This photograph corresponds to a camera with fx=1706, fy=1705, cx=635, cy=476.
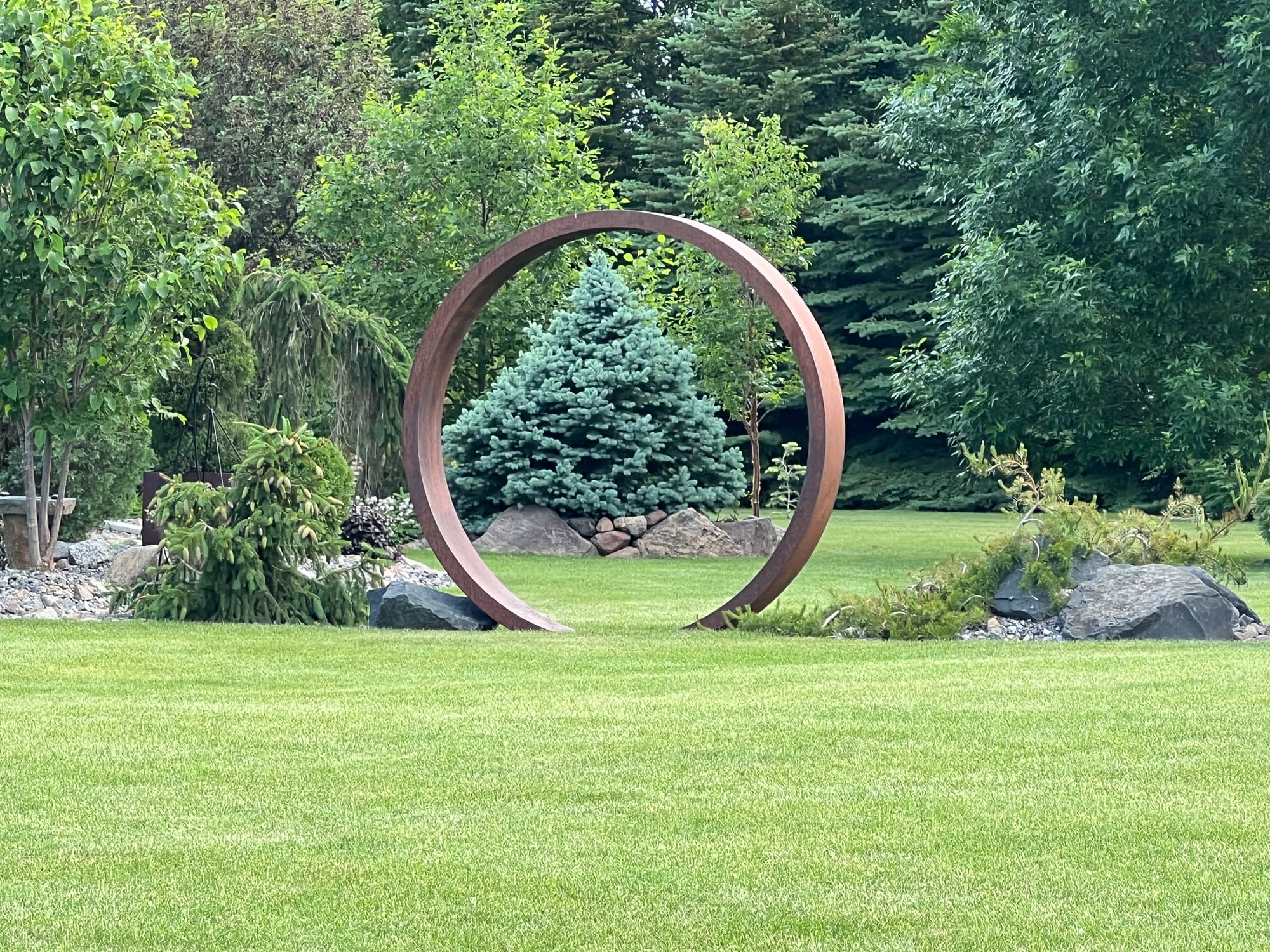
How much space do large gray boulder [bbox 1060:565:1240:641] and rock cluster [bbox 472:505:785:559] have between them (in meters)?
9.63

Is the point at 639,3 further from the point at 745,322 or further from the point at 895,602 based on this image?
the point at 895,602

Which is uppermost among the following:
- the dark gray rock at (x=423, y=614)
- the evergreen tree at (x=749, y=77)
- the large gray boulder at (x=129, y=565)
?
the evergreen tree at (x=749, y=77)

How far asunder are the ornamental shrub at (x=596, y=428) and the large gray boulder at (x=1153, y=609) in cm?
992

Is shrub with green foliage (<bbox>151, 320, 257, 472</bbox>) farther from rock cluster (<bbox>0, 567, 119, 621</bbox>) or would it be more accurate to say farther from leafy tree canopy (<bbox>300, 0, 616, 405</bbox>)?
leafy tree canopy (<bbox>300, 0, 616, 405</bbox>)

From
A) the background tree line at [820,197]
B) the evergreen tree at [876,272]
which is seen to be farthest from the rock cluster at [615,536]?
the evergreen tree at [876,272]

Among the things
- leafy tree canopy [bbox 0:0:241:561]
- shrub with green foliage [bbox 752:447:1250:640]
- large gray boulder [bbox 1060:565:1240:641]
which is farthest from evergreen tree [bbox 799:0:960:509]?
large gray boulder [bbox 1060:565:1240:641]

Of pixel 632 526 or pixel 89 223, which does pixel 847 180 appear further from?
pixel 89 223

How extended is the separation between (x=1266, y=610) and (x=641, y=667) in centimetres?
594

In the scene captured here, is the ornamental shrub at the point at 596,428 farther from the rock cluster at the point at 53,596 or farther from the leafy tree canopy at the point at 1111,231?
the rock cluster at the point at 53,596

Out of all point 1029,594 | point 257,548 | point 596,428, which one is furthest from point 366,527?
point 1029,594

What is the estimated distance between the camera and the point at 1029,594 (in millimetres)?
10305

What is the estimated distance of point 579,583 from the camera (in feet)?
50.4

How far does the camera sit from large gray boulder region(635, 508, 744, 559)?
773 inches

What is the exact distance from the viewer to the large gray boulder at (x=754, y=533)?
65.8 feet
